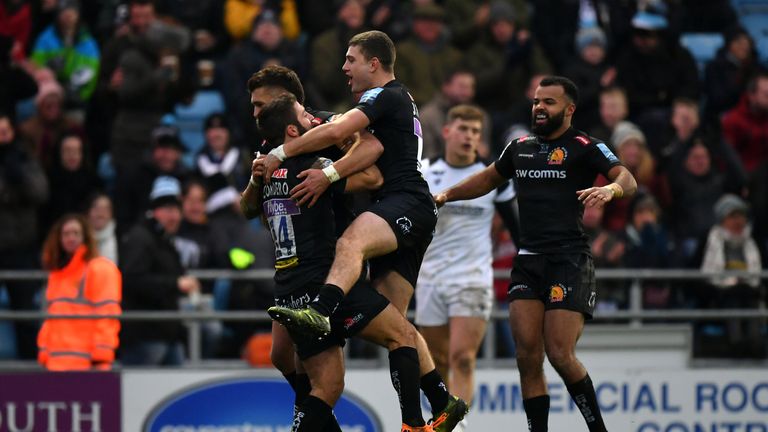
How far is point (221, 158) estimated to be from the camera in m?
15.9

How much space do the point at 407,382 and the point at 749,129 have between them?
8280 millimetres

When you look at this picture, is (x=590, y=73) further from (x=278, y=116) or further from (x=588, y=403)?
(x=278, y=116)

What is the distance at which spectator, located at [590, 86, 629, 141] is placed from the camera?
16.1 m

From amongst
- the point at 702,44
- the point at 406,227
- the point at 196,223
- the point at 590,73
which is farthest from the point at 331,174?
the point at 702,44

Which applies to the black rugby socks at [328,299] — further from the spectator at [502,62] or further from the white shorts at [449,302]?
the spectator at [502,62]

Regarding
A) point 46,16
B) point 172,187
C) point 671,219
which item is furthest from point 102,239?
point 671,219

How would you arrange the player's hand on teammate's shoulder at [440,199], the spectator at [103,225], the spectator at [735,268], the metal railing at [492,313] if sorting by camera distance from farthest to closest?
the spectator at [735,268] → the spectator at [103,225] → the metal railing at [492,313] → the player's hand on teammate's shoulder at [440,199]

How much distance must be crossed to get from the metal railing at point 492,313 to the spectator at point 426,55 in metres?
2.98

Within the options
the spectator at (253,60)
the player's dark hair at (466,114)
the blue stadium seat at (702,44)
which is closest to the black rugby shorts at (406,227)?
the player's dark hair at (466,114)

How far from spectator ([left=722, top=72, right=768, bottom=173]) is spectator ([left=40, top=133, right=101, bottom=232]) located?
6685 mm

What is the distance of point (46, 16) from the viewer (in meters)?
17.2

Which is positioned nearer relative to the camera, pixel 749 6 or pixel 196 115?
pixel 196 115

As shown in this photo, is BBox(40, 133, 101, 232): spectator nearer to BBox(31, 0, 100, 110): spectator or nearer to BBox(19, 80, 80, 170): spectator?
BBox(19, 80, 80, 170): spectator

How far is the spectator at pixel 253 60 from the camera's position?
54.4 ft
